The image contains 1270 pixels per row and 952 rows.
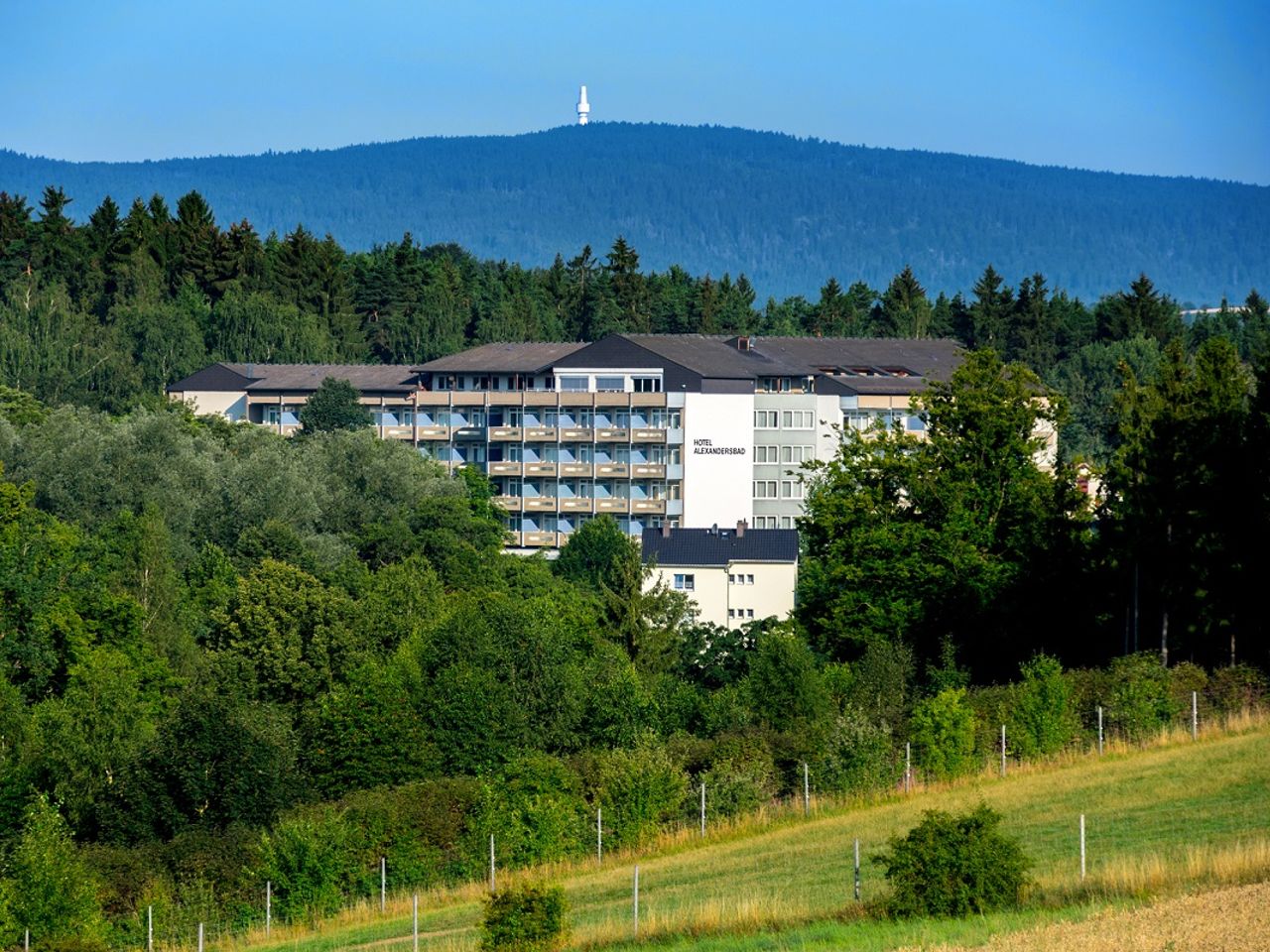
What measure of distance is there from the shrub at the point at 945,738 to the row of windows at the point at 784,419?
7952 centimetres

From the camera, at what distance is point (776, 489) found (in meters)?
123

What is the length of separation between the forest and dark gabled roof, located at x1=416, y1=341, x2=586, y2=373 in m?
23.5

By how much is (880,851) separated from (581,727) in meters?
22.7

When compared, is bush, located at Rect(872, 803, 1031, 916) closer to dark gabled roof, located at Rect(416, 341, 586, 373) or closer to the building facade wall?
the building facade wall

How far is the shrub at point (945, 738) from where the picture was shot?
4331 centimetres

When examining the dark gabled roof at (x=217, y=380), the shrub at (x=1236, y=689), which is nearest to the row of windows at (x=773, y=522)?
the dark gabled roof at (x=217, y=380)

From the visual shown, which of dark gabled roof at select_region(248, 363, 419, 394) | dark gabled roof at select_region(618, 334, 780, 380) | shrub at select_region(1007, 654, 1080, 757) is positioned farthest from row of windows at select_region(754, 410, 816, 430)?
shrub at select_region(1007, 654, 1080, 757)

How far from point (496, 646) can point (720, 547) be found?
46053 mm

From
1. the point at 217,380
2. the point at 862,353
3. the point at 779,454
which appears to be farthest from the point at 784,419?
the point at 217,380

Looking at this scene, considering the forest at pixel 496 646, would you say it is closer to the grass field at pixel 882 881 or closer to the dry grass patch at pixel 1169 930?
the grass field at pixel 882 881

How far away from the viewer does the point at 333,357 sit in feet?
534

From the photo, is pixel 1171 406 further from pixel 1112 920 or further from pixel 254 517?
pixel 254 517

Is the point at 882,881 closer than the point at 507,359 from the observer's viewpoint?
Yes

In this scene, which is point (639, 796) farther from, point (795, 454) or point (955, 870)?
point (795, 454)
